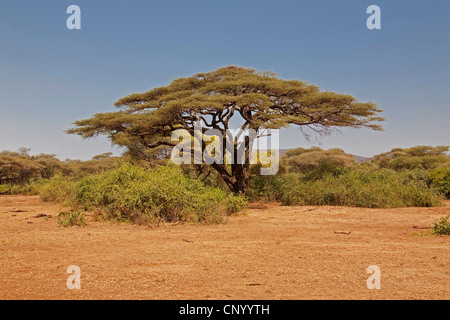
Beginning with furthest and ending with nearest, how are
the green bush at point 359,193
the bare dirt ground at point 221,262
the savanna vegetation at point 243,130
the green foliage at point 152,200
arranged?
the green bush at point 359,193 < the savanna vegetation at point 243,130 < the green foliage at point 152,200 < the bare dirt ground at point 221,262

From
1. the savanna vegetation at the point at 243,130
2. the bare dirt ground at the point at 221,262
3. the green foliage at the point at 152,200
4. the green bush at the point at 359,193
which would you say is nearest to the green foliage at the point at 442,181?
the savanna vegetation at the point at 243,130

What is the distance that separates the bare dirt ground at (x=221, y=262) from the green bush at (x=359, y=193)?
17.2ft

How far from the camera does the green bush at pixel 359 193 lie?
13.1 meters

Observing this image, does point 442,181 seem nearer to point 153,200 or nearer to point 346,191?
point 346,191

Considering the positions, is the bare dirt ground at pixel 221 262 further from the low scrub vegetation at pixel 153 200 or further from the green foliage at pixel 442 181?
the green foliage at pixel 442 181

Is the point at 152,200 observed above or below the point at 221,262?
above

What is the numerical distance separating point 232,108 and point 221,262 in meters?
11.1

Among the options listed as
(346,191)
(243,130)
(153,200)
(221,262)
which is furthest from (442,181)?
(221,262)

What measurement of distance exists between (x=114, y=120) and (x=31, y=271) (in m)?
10.8

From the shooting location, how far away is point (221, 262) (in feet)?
15.2

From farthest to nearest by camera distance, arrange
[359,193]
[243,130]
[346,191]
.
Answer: [243,130]
[346,191]
[359,193]

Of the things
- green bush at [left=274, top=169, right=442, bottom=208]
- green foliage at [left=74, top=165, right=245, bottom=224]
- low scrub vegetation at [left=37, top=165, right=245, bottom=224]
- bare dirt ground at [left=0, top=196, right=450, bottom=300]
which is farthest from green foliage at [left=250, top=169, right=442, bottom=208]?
green foliage at [left=74, top=165, right=245, bottom=224]
